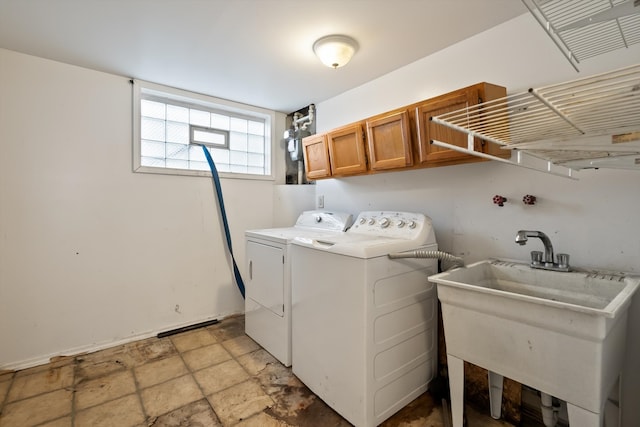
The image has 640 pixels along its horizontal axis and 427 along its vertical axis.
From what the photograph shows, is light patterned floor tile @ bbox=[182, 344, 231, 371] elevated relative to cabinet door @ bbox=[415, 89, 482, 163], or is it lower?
lower

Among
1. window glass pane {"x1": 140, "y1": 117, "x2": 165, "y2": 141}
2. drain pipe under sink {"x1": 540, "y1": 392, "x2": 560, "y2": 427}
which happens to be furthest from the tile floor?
window glass pane {"x1": 140, "y1": 117, "x2": 165, "y2": 141}

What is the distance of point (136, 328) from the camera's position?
2.50 meters

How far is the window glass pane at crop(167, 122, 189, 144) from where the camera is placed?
277cm

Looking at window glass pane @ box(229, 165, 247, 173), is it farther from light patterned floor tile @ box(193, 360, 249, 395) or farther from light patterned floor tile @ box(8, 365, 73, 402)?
light patterned floor tile @ box(8, 365, 73, 402)

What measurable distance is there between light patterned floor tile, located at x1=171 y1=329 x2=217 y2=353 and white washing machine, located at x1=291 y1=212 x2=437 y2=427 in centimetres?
95

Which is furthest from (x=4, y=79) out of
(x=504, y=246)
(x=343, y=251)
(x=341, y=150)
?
(x=504, y=246)

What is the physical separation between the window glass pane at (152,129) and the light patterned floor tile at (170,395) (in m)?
2.04

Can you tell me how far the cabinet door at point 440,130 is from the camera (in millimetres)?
1633

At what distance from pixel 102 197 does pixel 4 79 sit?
96 cm

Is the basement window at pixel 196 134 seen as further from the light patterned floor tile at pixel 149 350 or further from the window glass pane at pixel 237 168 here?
the light patterned floor tile at pixel 149 350

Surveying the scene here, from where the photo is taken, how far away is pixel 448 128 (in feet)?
4.83

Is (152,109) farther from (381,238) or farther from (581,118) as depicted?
(581,118)

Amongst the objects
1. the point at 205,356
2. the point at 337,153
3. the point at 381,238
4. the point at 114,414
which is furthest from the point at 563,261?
the point at 114,414

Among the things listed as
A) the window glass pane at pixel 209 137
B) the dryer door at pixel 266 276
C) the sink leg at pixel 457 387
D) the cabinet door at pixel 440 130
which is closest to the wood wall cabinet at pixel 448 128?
the cabinet door at pixel 440 130
